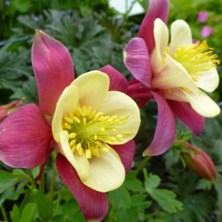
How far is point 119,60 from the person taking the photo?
4.81ft

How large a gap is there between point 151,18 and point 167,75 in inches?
3.9

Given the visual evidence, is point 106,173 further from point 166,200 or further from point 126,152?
point 166,200

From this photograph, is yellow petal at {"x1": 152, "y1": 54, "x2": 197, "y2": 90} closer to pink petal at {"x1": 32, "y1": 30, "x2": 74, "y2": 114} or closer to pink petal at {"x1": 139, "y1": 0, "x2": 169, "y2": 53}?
pink petal at {"x1": 139, "y1": 0, "x2": 169, "y2": 53}

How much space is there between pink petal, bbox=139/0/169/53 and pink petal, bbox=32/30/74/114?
191 mm

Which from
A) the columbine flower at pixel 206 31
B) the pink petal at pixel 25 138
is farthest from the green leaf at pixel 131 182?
the columbine flower at pixel 206 31

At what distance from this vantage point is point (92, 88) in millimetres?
616

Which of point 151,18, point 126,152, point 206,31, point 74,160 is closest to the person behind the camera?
point 74,160

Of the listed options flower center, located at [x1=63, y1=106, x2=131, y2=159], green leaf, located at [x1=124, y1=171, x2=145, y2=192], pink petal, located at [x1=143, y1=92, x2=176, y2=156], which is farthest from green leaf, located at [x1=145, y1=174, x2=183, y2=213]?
flower center, located at [x1=63, y1=106, x2=131, y2=159]

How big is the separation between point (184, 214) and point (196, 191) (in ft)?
0.56

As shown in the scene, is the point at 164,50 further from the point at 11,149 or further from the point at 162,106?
the point at 11,149

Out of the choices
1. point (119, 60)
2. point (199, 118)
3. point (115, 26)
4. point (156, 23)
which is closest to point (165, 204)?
point (199, 118)

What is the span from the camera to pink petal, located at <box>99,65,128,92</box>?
66 cm

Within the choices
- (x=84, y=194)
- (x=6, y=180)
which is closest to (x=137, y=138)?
(x=6, y=180)

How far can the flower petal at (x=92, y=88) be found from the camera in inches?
23.7
